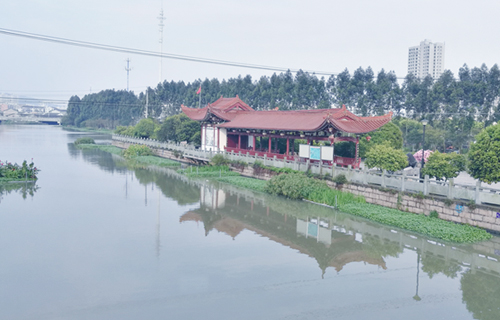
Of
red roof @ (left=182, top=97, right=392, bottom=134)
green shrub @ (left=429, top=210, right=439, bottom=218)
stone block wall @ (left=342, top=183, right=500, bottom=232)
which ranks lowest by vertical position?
green shrub @ (left=429, top=210, right=439, bottom=218)

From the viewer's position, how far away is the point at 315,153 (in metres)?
24.7

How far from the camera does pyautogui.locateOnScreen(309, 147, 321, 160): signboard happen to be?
24.4 meters

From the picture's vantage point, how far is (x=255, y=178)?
28.5 meters

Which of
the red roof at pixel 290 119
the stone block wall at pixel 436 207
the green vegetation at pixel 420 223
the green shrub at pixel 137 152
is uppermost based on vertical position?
the red roof at pixel 290 119

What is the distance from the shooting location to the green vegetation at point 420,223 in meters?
15.2

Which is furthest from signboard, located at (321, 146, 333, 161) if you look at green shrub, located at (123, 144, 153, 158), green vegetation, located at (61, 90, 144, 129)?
green vegetation, located at (61, 90, 144, 129)

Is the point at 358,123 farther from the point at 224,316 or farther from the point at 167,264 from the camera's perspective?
the point at 224,316

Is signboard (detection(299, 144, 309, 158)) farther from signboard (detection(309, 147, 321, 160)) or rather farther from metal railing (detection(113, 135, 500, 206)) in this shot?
metal railing (detection(113, 135, 500, 206))

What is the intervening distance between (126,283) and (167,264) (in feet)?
5.55

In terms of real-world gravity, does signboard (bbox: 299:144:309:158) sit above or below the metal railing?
above

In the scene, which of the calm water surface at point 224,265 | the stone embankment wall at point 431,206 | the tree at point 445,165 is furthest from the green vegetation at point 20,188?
the tree at point 445,165

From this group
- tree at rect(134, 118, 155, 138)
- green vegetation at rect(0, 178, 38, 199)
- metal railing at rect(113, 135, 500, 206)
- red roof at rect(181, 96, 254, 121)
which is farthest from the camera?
tree at rect(134, 118, 155, 138)

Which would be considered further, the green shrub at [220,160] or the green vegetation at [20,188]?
the green shrub at [220,160]

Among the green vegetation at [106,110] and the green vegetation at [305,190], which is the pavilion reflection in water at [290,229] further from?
the green vegetation at [106,110]
